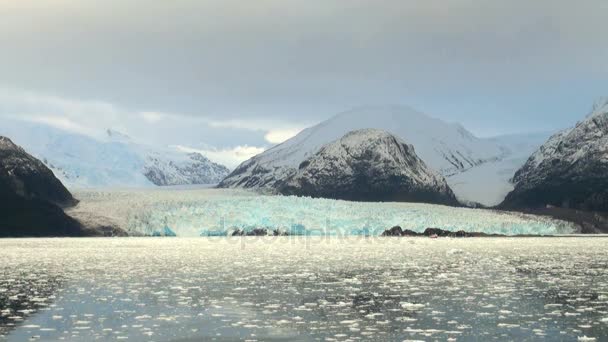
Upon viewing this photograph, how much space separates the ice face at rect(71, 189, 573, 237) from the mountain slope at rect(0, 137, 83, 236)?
41.3 feet

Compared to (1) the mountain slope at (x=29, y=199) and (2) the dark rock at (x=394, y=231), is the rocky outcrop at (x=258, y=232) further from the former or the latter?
(1) the mountain slope at (x=29, y=199)

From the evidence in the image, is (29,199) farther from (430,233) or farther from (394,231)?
(430,233)

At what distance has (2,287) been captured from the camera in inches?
1313

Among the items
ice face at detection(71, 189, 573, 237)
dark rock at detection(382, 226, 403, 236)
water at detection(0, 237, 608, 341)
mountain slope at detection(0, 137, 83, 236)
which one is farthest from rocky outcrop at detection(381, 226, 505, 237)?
water at detection(0, 237, 608, 341)

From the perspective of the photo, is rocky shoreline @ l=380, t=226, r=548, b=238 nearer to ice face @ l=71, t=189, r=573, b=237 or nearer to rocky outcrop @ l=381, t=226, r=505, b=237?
rocky outcrop @ l=381, t=226, r=505, b=237

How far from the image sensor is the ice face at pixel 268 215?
4188 inches

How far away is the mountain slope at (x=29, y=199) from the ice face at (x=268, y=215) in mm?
12580

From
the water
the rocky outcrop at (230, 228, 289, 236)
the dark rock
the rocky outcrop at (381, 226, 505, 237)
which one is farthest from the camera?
the rocky outcrop at (381, 226, 505, 237)

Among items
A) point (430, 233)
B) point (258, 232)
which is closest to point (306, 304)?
point (258, 232)

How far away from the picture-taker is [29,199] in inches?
5453

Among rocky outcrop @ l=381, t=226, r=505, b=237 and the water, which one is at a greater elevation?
rocky outcrop @ l=381, t=226, r=505, b=237

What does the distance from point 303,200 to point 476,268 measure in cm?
6772

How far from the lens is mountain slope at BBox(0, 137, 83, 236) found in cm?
12800

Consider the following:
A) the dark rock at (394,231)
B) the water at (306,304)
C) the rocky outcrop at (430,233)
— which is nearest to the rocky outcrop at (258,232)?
the dark rock at (394,231)
